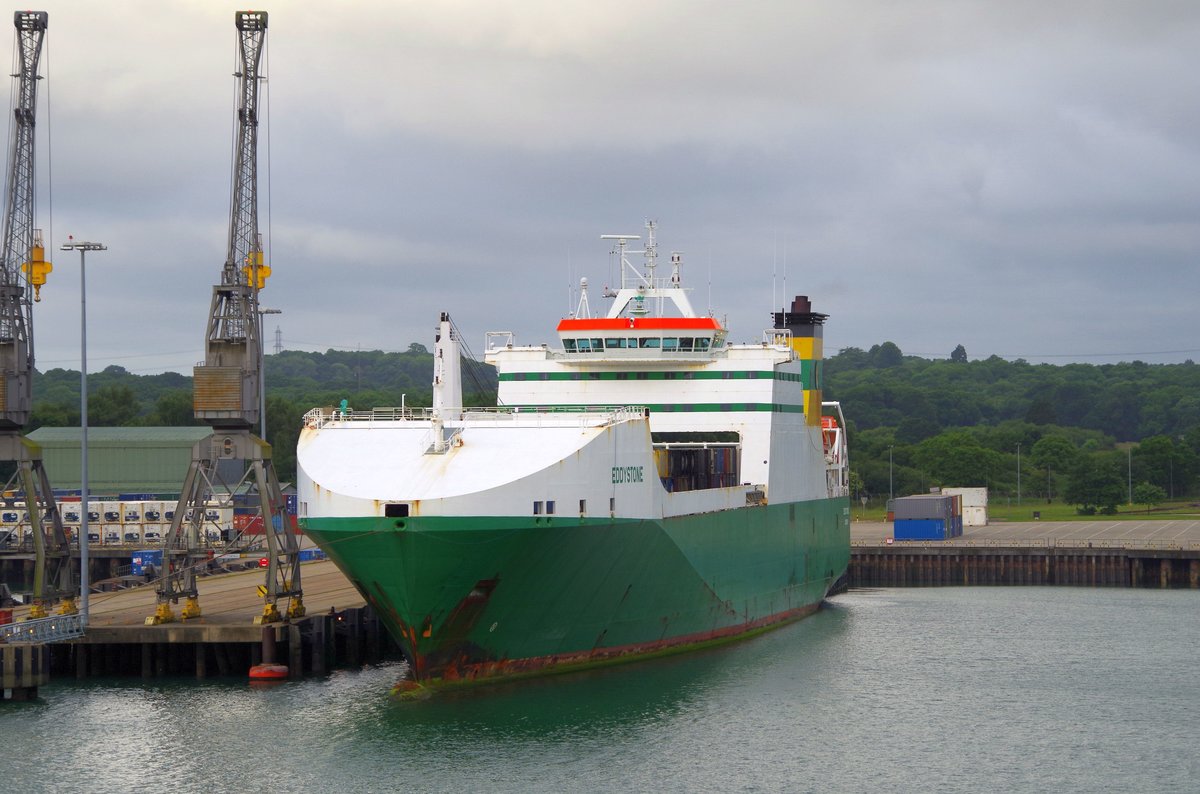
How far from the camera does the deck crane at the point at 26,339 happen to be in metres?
46.5

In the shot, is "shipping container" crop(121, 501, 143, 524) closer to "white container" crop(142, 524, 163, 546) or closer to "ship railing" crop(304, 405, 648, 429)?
"white container" crop(142, 524, 163, 546)

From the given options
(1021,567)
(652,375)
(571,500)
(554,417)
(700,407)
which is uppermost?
(652,375)

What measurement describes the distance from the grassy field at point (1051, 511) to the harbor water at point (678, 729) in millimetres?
59033

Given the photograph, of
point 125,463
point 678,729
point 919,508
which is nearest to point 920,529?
point 919,508

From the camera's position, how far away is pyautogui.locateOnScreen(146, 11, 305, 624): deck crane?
44156mm

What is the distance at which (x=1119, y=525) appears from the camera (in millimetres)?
94812

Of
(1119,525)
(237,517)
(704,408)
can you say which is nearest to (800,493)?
(704,408)

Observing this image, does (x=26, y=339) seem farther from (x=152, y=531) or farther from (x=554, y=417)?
(x=152, y=531)

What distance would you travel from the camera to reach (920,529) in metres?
81.5

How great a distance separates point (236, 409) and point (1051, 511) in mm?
80885

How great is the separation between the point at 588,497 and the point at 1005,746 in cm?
1075

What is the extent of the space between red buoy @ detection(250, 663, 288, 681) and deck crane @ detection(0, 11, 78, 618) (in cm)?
779

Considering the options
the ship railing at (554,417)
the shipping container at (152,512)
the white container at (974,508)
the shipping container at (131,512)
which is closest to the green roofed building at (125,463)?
the shipping container at (152,512)

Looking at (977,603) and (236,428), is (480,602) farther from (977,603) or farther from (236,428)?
(977,603)
